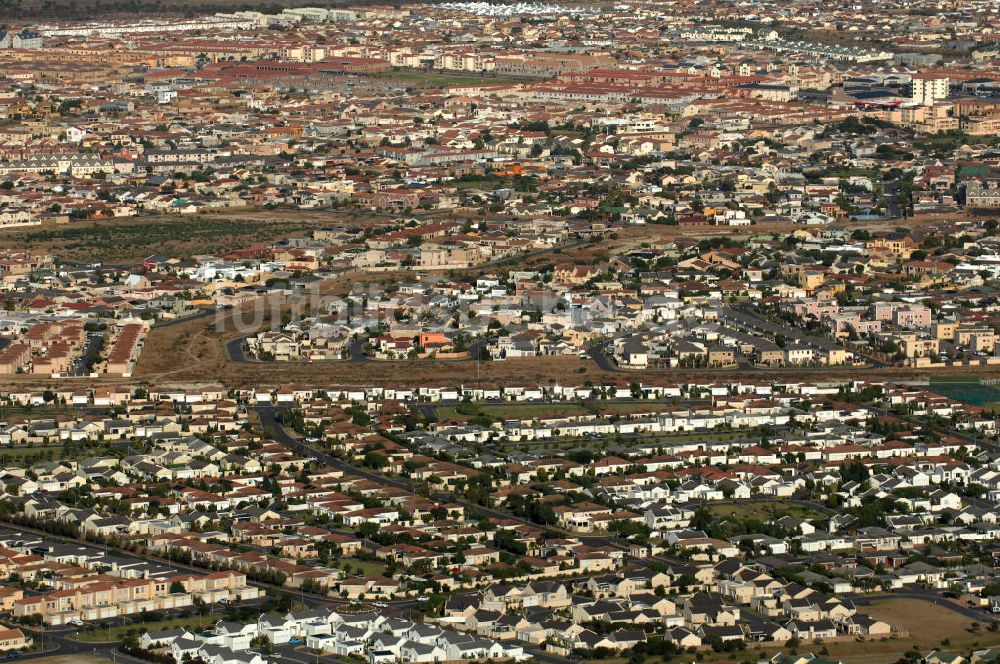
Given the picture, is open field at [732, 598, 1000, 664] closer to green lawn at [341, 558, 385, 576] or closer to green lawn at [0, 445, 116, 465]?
green lawn at [341, 558, 385, 576]

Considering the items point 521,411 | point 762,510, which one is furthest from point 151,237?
point 762,510

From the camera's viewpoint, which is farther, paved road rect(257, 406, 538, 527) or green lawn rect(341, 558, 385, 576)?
paved road rect(257, 406, 538, 527)

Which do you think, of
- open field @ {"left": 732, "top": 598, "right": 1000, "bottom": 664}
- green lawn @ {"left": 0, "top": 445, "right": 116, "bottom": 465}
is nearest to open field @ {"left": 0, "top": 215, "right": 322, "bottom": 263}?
green lawn @ {"left": 0, "top": 445, "right": 116, "bottom": 465}

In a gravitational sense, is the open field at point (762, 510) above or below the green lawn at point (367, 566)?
below

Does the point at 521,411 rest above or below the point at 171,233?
above

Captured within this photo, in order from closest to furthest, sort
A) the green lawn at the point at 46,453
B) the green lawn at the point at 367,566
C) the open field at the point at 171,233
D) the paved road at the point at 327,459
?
the green lawn at the point at 367,566 < the paved road at the point at 327,459 < the green lawn at the point at 46,453 < the open field at the point at 171,233

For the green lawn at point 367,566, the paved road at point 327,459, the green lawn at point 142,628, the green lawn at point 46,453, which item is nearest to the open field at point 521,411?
the paved road at point 327,459

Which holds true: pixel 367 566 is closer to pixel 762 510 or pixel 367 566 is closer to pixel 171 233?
pixel 762 510

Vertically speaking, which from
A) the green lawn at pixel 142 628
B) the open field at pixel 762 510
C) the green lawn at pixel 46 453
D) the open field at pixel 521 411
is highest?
the green lawn at pixel 142 628

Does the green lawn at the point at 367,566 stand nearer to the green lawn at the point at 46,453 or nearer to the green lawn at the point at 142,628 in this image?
the green lawn at the point at 142,628

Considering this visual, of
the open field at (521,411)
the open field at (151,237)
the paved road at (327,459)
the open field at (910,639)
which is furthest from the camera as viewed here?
the open field at (151,237)

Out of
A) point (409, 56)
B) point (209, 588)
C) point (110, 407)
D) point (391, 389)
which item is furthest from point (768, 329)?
point (409, 56)
